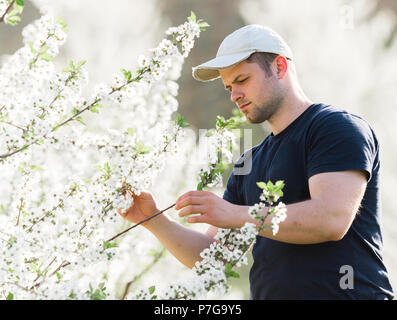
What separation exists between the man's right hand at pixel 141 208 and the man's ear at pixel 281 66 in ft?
3.03

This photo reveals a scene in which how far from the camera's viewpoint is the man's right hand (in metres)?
2.45

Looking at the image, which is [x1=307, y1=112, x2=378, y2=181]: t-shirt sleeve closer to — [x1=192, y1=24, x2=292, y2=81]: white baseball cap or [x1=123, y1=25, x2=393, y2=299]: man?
[x1=123, y1=25, x2=393, y2=299]: man

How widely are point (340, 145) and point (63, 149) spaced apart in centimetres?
128

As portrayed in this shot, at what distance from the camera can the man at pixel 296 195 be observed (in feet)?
6.29

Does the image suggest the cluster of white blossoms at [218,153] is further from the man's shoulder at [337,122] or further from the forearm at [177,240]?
the forearm at [177,240]

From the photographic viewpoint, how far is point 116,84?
7.39ft

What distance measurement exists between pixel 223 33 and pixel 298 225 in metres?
12.1

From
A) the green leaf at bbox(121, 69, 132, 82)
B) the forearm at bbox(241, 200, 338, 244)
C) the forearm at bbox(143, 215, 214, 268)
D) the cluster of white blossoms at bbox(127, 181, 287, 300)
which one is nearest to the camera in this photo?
the cluster of white blossoms at bbox(127, 181, 287, 300)

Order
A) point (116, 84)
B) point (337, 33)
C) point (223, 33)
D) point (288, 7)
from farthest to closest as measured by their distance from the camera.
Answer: point (223, 33)
point (288, 7)
point (337, 33)
point (116, 84)

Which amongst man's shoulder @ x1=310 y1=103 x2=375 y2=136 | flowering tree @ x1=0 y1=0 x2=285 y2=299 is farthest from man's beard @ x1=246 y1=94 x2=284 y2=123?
man's shoulder @ x1=310 y1=103 x2=375 y2=136

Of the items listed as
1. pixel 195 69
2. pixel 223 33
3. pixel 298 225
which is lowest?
pixel 298 225

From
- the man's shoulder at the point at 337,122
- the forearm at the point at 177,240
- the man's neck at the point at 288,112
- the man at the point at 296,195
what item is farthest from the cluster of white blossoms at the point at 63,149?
the man's shoulder at the point at 337,122
